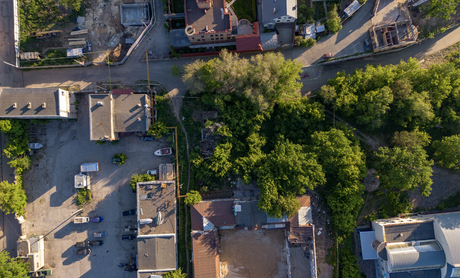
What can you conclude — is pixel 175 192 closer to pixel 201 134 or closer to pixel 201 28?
pixel 201 134

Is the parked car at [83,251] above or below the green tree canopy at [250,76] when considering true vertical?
below

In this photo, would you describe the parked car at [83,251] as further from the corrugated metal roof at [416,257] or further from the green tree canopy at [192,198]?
the corrugated metal roof at [416,257]

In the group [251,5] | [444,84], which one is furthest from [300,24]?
[444,84]

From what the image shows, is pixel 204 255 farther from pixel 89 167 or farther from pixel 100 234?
pixel 89 167

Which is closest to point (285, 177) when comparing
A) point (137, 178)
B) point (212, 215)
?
point (212, 215)

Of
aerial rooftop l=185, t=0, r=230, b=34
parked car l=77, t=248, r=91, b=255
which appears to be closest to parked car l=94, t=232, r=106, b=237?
parked car l=77, t=248, r=91, b=255

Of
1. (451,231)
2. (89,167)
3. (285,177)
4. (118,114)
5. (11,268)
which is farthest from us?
(89,167)

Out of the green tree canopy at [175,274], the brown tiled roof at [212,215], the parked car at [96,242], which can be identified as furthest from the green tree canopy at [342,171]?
the parked car at [96,242]
